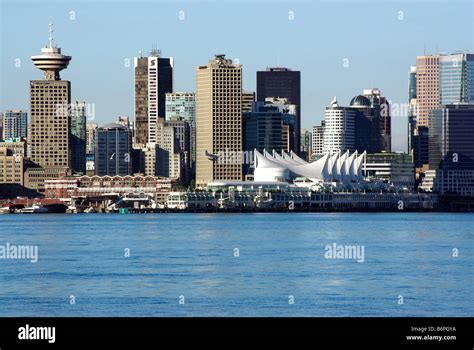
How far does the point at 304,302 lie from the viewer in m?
18.1

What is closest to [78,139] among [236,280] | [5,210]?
[5,210]

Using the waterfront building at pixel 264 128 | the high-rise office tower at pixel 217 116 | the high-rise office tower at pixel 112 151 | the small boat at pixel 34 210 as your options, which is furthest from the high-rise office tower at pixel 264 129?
the small boat at pixel 34 210

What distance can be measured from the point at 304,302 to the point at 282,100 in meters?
120

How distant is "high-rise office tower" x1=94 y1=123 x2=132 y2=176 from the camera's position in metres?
127

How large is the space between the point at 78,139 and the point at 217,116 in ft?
61.8

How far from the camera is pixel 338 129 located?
5423 inches

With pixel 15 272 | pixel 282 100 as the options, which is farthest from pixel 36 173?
pixel 15 272

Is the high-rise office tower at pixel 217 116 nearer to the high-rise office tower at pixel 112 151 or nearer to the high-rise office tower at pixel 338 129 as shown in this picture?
the high-rise office tower at pixel 112 151

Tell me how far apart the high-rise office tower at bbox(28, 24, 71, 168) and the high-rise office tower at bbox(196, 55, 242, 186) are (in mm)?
13558

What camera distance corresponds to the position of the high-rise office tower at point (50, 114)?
4825 inches

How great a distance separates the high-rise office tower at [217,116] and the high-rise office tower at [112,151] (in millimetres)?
8190

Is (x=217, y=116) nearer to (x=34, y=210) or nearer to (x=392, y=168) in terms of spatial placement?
(x=392, y=168)
